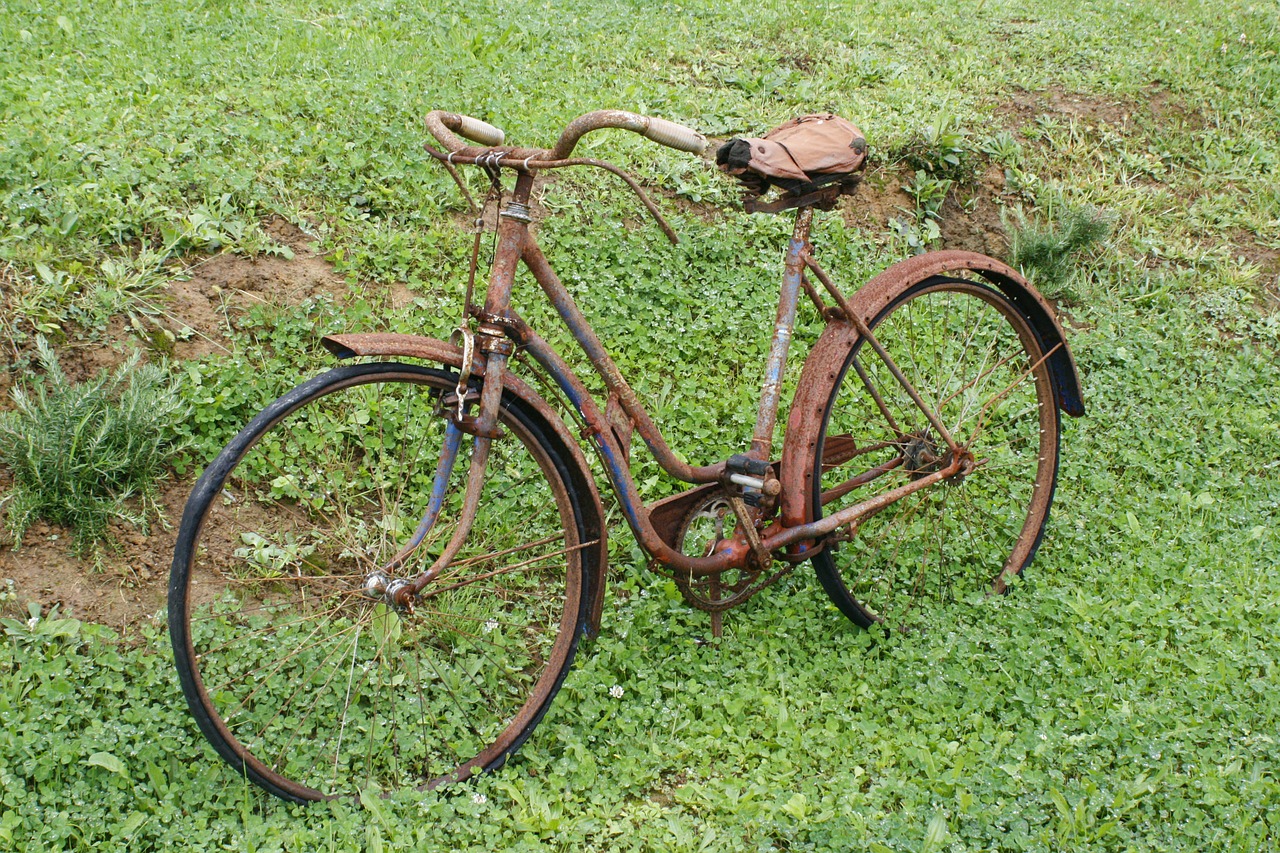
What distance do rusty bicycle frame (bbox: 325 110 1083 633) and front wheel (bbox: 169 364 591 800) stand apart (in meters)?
0.10

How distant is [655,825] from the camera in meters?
3.10

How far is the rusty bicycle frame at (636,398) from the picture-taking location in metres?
2.90

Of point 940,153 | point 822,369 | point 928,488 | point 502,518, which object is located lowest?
point 502,518

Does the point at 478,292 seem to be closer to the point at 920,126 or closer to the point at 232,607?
the point at 232,607

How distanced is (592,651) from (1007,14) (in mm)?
6312

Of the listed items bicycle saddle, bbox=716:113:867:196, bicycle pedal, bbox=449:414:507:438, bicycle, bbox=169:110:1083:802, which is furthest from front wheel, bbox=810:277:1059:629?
bicycle pedal, bbox=449:414:507:438

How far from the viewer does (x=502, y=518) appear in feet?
13.2

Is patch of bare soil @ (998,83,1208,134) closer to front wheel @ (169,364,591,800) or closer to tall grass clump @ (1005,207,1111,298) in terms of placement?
tall grass clump @ (1005,207,1111,298)

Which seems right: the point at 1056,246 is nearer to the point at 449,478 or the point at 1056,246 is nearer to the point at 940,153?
the point at 940,153

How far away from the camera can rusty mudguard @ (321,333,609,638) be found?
2814 mm

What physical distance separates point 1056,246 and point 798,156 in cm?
308

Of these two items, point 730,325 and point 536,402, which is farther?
point 730,325

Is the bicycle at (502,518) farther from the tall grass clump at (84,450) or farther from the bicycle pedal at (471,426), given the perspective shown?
the tall grass clump at (84,450)

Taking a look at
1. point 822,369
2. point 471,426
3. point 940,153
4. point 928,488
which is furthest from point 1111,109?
point 471,426
